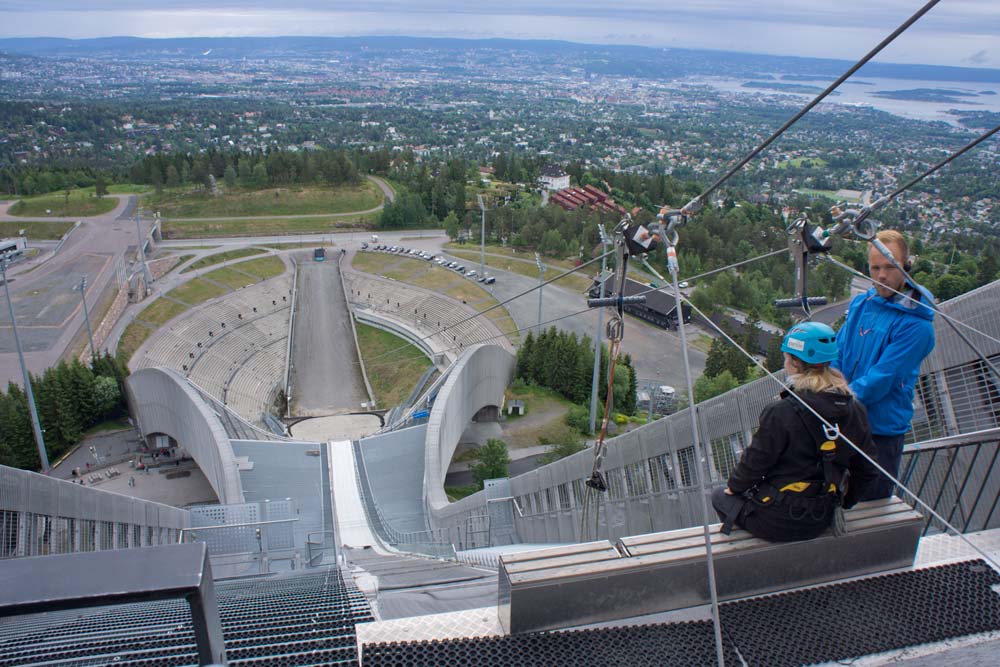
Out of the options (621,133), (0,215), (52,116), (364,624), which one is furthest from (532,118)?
(364,624)

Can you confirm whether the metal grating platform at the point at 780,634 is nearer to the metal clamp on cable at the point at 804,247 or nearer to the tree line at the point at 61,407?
the metal clamp on cable at the point at 804,247

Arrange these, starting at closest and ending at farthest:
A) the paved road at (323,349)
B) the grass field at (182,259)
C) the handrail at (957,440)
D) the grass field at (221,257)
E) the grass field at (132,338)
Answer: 1. the handrail at (957,440)
2. the paved road at (323,349)
3. the grass field at (132,338)
4. the grass field at (221,257)
5. the grass field at (182,259)

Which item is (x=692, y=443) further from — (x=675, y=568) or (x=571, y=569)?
(x=571, y=569)

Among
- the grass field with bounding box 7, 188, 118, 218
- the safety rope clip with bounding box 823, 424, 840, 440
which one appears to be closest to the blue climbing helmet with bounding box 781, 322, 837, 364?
the safety rope clip with bounding box 823, 424, 840, 440

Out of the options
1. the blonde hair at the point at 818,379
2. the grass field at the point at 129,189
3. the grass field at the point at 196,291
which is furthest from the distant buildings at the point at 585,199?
the blonde hair at the point at 818,379

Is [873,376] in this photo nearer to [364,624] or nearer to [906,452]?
[906,452]

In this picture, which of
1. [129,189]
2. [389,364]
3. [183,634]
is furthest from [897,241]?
[129,189]
